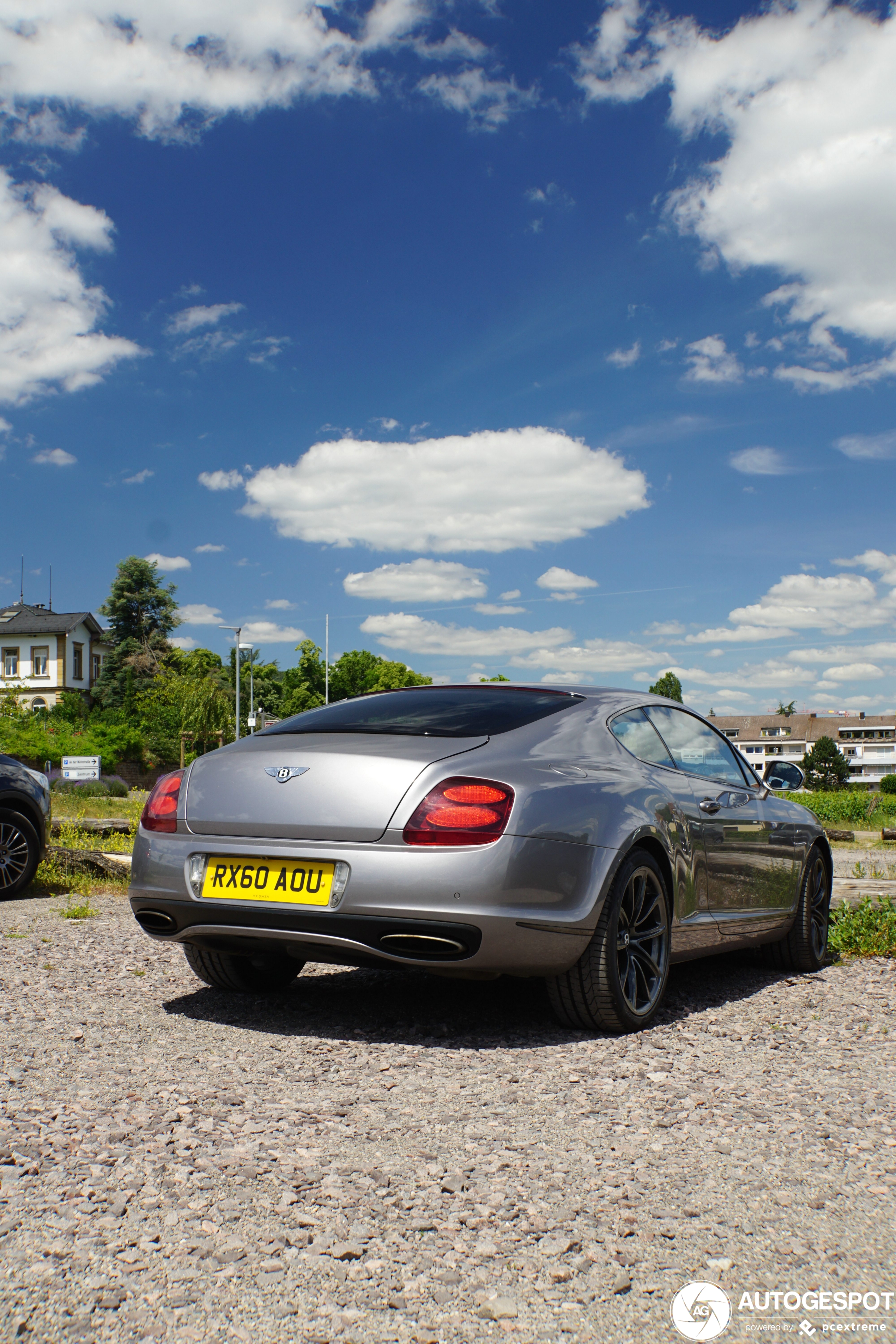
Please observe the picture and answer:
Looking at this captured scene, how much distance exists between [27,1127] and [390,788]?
1.56 m

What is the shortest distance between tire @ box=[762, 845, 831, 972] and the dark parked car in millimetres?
5499

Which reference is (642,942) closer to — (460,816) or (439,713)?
(460,816)

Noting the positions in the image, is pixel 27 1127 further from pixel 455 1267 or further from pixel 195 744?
pixel 195 744

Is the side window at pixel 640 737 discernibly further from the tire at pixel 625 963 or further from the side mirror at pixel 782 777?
the side mirror at pixel 782 777

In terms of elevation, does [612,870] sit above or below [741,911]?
above

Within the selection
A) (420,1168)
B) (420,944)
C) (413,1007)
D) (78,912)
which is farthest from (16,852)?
(420,1168)

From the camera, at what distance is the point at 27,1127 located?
9.87 feet

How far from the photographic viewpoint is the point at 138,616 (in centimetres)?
7556

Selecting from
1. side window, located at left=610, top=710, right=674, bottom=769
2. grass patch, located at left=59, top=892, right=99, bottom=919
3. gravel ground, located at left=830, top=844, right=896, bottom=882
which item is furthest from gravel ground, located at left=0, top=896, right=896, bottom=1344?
gravel ground, located at left=830, top=844, right=896, bottom=882

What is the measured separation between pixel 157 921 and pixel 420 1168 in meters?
1.88

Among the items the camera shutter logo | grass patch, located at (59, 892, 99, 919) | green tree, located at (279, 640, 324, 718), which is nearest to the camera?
the camera shutter logo

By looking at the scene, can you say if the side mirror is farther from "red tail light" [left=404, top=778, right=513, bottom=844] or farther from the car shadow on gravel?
"red tail light" [left=404, top=778, right=513, bottom=844]

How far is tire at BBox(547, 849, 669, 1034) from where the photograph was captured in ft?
13.4

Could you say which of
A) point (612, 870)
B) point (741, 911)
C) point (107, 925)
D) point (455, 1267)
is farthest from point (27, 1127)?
point (107, 925)
